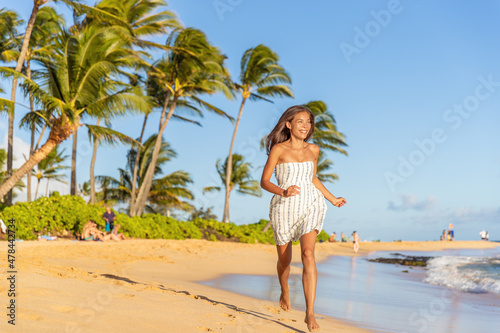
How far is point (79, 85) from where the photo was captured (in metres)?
14.9

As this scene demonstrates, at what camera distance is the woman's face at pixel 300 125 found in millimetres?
3469

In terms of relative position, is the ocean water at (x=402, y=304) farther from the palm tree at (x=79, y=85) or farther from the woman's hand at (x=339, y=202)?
the palm tree at (x=79, y=85)

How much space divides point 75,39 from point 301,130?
14.3 metres

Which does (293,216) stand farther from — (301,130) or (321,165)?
(321,165)

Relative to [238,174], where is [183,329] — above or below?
below

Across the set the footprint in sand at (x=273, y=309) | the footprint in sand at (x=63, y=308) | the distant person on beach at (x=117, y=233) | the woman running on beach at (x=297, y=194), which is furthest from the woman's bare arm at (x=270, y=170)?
the distant person on beach at (x=117, y=233)

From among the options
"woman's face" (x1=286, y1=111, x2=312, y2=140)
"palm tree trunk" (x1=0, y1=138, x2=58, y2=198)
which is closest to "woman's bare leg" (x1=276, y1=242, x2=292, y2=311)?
"woman's face" (x1=286, y1=111, x2=312, y2=140)

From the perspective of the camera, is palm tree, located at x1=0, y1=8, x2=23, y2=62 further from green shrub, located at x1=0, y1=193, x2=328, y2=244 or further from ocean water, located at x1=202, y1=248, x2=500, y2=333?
ocean water, located at x1=202, y1=248, x2=500, y2=333

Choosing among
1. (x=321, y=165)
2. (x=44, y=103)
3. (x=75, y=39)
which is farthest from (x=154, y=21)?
(x=321, y=165)

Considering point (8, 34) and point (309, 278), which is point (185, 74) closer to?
point (8, 34)

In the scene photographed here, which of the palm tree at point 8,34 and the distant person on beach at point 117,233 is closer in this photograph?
the distant person on beach at point 117,233

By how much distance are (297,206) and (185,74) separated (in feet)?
61.8

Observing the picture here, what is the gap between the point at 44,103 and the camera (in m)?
14.1

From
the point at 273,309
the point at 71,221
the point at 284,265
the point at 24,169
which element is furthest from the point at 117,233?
the point at 284,265
